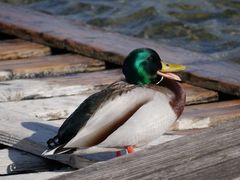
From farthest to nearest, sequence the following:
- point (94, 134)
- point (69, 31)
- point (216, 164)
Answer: point (69, 31) < point (94, 134) < point (216, 164)

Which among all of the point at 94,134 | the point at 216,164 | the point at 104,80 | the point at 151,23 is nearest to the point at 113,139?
the point at 94,134

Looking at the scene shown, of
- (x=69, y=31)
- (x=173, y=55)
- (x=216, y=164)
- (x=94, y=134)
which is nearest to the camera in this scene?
(x=216, y=164)

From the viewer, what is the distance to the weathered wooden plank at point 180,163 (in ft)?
8.89

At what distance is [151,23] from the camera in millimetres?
8203

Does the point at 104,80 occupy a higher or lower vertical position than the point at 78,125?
lower

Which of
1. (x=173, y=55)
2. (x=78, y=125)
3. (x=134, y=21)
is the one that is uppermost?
(x=78, y=125)

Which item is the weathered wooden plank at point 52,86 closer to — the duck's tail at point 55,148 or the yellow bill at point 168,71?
the yellow bill at point 168,71

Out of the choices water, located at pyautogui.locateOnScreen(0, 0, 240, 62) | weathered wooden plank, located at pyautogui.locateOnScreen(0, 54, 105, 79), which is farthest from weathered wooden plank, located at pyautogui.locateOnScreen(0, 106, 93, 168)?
water, located at pyautogui.locateOnScreen(0, 0, 240, 62)

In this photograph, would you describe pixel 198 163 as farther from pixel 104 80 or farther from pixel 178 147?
pixel 104 80

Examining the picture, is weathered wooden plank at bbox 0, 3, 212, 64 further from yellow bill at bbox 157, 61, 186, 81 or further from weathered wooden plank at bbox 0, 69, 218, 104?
yellow bill at bbox 157, 61, 186, 81

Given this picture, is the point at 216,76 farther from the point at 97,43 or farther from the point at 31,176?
the point at 31,176

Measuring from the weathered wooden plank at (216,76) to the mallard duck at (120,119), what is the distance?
1214mm

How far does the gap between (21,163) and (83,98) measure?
92 cm

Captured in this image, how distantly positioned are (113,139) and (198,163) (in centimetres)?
74
